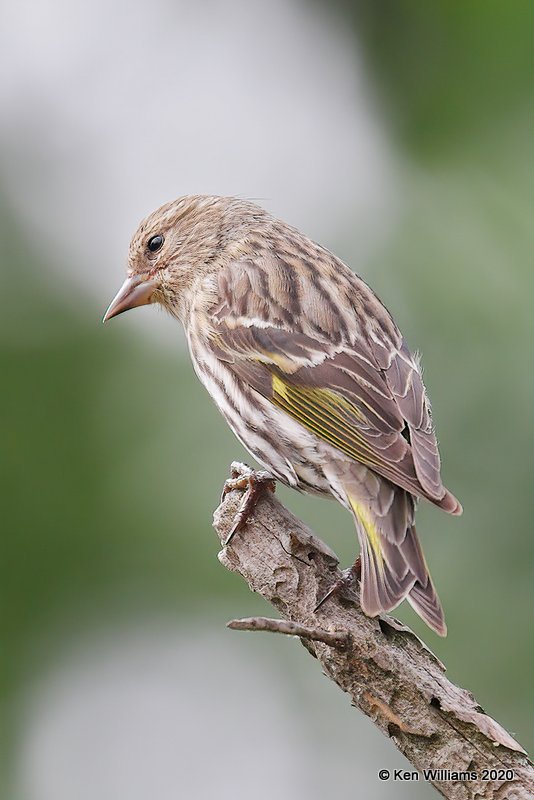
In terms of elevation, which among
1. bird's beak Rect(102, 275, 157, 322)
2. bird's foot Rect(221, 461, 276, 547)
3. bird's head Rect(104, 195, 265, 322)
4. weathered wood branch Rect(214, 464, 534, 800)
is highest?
bird's head Rect(104, 195, 265, 322)

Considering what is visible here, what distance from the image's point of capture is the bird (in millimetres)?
4355

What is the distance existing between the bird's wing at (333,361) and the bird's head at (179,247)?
46cm

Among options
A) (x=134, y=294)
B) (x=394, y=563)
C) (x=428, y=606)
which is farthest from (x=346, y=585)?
(x=134, y=294)

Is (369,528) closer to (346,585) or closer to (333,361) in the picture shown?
(346,585)

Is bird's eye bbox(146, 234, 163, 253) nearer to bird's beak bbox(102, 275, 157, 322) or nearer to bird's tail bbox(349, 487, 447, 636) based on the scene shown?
bird's beak bbox(102, 275, 157, 322)

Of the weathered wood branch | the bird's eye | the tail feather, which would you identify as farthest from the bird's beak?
the tail feather

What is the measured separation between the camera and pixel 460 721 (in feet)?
12.7

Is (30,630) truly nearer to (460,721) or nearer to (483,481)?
(483,481)

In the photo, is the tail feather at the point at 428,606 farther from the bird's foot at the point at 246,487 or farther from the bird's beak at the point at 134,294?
the bird's beak at the point at 134,294

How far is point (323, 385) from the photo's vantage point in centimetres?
482

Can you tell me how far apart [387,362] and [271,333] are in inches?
18.5

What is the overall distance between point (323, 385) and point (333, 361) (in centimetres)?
12

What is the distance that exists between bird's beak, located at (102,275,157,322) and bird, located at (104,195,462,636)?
98 mm

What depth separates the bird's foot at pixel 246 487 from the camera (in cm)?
457
